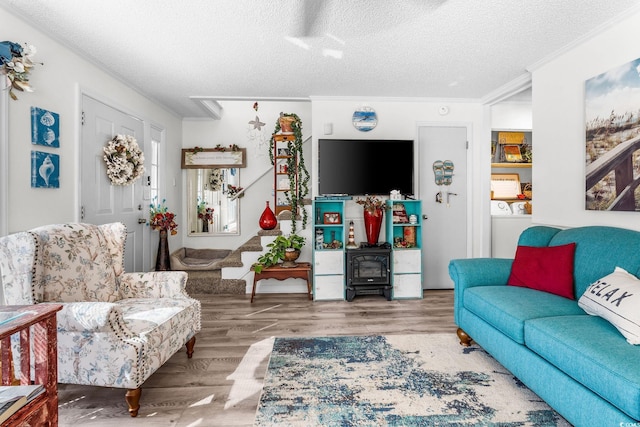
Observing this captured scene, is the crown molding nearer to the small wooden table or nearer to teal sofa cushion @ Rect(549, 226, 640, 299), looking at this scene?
teal sofa cushion @ Rect(549, 226, 640, 299)

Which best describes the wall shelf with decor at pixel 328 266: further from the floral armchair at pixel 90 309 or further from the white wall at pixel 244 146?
the floral armchair at pixel 90 309

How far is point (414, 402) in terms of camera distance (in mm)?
2008

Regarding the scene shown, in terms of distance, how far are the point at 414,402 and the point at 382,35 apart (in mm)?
2538

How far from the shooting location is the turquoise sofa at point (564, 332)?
1460 millimetres

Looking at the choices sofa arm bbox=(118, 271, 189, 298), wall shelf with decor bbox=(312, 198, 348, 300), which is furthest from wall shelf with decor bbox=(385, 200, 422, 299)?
sofa arm bbox=(118, 271, 189, 298)

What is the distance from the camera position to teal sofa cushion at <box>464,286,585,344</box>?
6.73ft

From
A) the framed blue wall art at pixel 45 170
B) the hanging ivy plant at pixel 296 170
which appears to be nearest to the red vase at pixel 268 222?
the hanging ivy plant at pixel 296 170

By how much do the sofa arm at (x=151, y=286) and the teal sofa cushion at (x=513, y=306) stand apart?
2125 millimetres

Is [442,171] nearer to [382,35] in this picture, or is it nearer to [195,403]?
[382,35]

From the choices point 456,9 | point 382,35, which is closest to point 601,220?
point 456,9

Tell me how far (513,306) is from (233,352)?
196 cm

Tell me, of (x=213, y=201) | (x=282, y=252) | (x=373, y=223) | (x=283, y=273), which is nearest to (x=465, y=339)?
(x=373, y=223)

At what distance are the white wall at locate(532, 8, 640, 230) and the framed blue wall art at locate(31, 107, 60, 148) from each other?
407cm

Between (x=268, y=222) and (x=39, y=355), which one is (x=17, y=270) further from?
(x=268, y=222)
